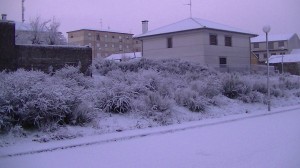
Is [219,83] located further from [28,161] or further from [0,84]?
[28,161]

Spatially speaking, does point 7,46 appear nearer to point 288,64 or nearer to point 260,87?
point 260,87

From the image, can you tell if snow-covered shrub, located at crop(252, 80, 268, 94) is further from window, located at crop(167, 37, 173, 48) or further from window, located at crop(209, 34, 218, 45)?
window, located at crop(167, 37, 173, 48)

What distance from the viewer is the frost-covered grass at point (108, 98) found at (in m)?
11.9

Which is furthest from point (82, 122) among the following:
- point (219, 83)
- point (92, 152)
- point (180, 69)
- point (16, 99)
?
point (180, 69)

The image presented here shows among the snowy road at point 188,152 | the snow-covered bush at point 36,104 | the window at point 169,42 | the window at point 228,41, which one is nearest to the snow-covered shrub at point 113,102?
the snow-covered bush at point 36,104

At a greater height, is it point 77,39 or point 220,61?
point 77,39

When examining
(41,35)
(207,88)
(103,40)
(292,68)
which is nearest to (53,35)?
(41,35)

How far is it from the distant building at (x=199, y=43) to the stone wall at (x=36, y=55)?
56.8 feet

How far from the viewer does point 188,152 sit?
9.46 meters

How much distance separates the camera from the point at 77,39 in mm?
92000

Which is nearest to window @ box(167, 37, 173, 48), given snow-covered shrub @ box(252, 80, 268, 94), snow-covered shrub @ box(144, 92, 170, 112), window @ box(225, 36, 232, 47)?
window @ box(225, 36, 232, 47)

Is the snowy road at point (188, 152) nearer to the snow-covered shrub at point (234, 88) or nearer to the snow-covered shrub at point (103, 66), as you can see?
the snow-covered shrub at point (234, 88)

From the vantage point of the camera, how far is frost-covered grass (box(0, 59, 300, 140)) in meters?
11.9

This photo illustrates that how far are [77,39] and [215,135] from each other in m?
83.2
